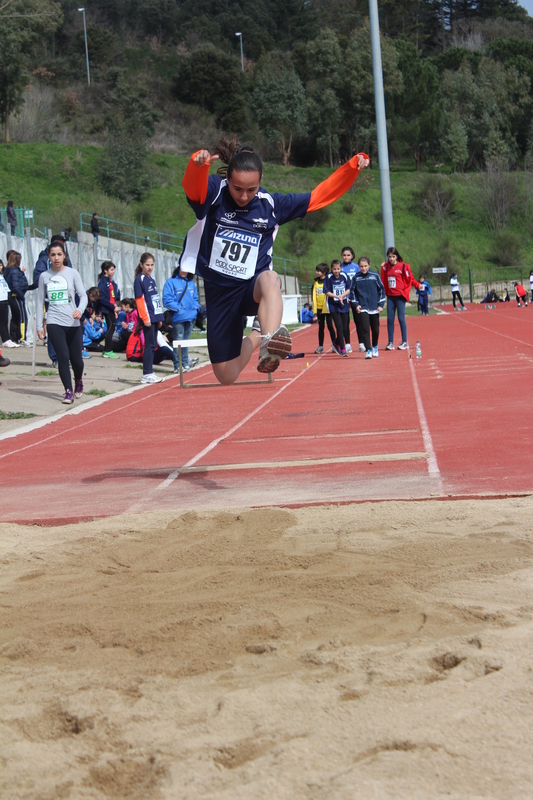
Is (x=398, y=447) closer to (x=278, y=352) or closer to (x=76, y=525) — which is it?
(x=278, y=352)

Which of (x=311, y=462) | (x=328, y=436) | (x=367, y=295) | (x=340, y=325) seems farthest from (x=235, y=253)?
(x=340, y=325)

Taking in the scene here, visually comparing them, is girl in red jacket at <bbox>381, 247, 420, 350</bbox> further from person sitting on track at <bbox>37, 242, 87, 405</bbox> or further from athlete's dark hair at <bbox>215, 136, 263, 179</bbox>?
athlete's dark hair at <bbox>215, 136, 263, 179</bbox>

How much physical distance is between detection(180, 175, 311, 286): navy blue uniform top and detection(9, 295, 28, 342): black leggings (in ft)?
38.1

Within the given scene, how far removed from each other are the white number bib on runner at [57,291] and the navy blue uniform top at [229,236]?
5041 millimetres

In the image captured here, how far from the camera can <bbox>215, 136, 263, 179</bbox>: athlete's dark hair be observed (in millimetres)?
4770

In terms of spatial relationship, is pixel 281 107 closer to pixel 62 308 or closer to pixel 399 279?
pixel 399 279

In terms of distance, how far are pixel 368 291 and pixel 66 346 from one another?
598 centimetres

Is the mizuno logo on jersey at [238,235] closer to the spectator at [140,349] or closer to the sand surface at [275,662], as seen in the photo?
the sand surface at [275,662]

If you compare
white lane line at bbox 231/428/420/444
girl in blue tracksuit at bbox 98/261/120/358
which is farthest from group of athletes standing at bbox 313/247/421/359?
white lane line at bbox 231/428/420/444

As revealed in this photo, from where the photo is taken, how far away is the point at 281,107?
64375 mm

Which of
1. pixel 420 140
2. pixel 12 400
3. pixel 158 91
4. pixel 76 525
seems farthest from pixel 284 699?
pixel 158 91

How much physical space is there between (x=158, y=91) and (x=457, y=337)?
6084cm

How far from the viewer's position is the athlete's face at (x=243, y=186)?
4770 mm

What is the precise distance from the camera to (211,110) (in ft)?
231
